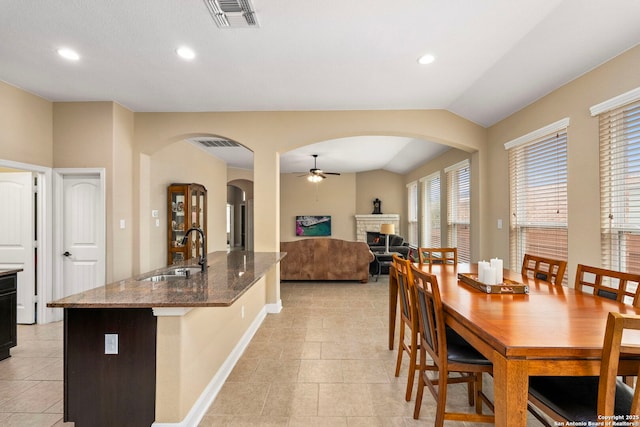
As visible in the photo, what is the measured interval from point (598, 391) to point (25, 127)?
5406 millimetres

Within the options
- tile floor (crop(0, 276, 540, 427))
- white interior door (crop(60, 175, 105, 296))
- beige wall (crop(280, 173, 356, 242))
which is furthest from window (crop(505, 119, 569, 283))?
beige wall (crop(280, 173, 356, 242))

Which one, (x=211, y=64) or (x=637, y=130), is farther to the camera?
(x=211, y=64)

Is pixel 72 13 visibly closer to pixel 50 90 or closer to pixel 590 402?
pixel 50 90

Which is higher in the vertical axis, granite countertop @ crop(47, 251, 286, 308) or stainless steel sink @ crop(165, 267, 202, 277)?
granite countertop @ crop(47, 251, 286, 308)

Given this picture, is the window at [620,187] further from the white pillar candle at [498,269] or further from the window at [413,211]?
the window at [413,211]

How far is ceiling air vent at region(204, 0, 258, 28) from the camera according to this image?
2.22 m

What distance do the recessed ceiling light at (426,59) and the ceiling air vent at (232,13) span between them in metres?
1.54

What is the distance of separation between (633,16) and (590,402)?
2478 millimetres

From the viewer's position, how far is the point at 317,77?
11.4 ft

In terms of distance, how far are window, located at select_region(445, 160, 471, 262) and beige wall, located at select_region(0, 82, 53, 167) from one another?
5918 mm

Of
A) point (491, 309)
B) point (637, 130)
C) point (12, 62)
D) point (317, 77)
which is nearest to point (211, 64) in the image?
point (317, 77)

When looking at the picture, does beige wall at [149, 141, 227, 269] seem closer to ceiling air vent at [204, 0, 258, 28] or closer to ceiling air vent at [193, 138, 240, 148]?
ceiling air vent at [193, 138, 240, 148]

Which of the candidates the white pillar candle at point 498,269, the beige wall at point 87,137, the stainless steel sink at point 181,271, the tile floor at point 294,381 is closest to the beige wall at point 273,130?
the beige wall at point 87,137

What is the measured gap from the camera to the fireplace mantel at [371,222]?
10.0 meters
